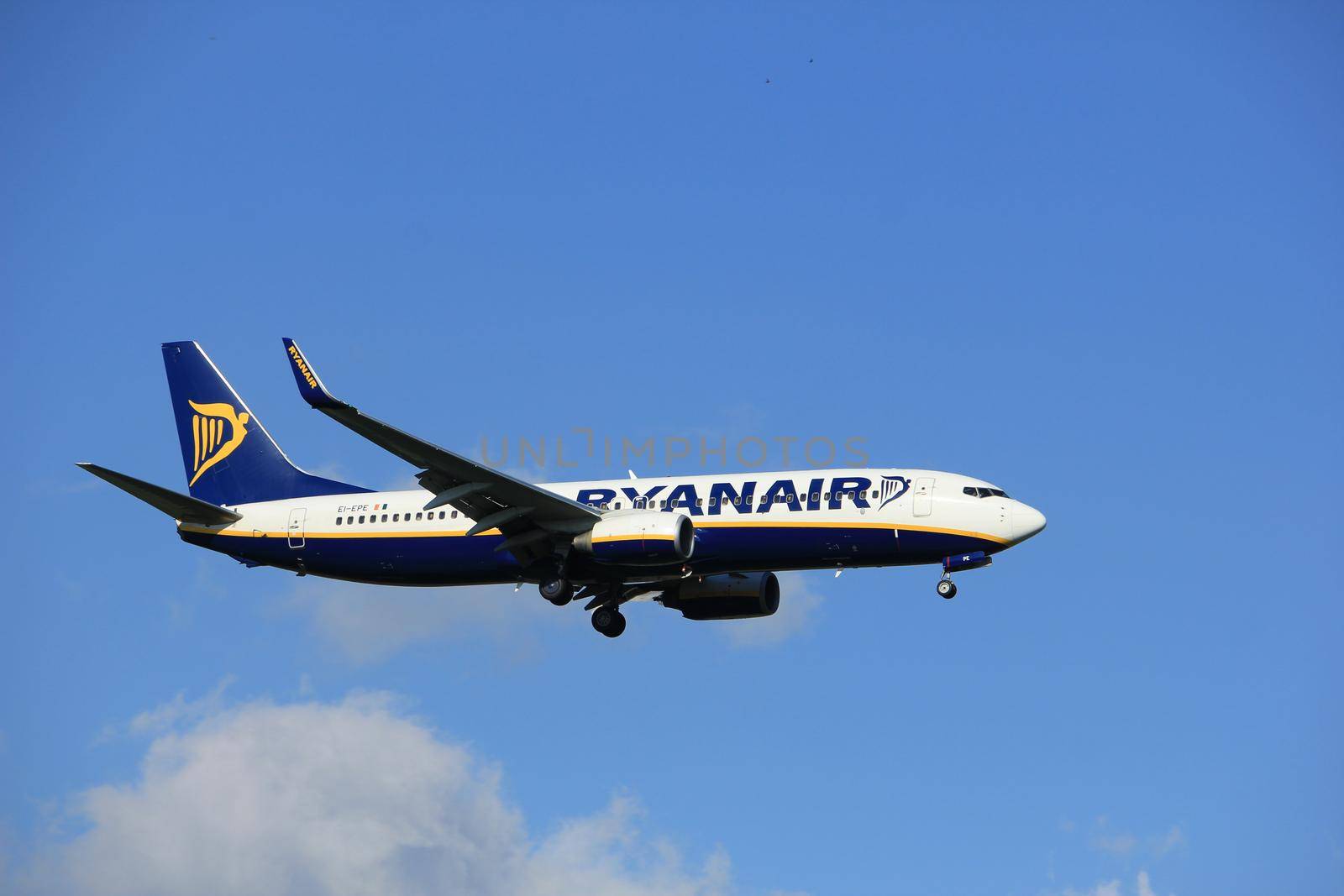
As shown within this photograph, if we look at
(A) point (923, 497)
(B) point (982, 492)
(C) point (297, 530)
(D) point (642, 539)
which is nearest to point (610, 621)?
(D) point (642, 539)

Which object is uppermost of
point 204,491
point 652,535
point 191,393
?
point 191,393

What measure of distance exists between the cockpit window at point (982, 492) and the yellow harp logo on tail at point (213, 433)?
2519 centimetres

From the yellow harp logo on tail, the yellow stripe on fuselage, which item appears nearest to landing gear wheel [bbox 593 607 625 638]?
the yellow stripe on fuselage

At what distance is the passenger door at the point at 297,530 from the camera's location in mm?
54375

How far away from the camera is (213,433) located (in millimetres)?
58938

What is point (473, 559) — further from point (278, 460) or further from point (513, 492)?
point (278, 460)

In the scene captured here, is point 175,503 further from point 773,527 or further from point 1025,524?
point 1025,524

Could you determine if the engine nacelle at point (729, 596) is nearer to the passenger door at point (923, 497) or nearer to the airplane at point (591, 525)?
the airplane at point (591, 525)

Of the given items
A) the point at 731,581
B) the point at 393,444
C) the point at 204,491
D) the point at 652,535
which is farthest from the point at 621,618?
the point at 204,491

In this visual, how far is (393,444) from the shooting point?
152 feet

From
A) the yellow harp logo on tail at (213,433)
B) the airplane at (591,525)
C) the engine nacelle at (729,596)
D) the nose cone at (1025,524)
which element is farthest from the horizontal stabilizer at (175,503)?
the nose cone at (1025,524)

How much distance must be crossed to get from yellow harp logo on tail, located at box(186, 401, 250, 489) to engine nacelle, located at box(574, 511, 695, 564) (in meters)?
15.4

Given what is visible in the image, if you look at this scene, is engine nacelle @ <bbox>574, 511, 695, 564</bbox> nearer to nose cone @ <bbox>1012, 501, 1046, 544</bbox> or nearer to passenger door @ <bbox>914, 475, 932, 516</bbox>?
passenger door @ <bbox>914, 475, 932, 516</bbox>

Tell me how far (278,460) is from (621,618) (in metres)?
13.1
